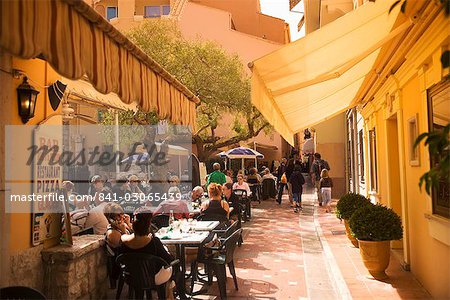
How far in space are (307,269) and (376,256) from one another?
1.48 metres

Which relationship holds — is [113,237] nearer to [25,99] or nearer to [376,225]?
[25,99]

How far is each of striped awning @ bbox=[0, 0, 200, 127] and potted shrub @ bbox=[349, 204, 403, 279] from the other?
12.3 ft

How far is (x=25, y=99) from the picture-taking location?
4246 mm

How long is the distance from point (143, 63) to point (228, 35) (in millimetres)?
30832

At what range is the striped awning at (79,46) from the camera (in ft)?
7.10

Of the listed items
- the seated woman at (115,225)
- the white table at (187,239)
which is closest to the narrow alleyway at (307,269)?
the white table at (187,239)

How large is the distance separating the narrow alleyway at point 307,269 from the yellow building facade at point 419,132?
54 centimetres

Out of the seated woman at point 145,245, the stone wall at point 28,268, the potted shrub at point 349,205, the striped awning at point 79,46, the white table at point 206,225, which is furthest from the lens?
the potted shrub at point 349,205

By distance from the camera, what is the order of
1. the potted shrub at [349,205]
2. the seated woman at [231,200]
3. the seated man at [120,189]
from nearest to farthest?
the potted shrub at [349,205] < the seated woman at [231,200] < the seated man at [120,189]

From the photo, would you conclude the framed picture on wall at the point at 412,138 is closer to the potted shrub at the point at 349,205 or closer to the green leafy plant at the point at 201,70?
the potted shrub at the point at 349,205

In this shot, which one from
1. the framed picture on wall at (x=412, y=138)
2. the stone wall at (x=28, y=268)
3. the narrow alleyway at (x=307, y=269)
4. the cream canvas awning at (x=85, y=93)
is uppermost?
the cream canvas awning at (x=85, y=93)

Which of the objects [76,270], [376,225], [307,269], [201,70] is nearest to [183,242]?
[76,270]

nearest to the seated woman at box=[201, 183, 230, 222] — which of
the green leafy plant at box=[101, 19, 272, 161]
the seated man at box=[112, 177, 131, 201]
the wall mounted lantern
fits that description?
the seated man at box=[112, 177, 131, 201]

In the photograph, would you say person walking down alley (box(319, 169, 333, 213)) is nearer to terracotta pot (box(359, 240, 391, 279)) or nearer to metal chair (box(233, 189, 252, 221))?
metal chair (box(233, 189, 252, 221))
